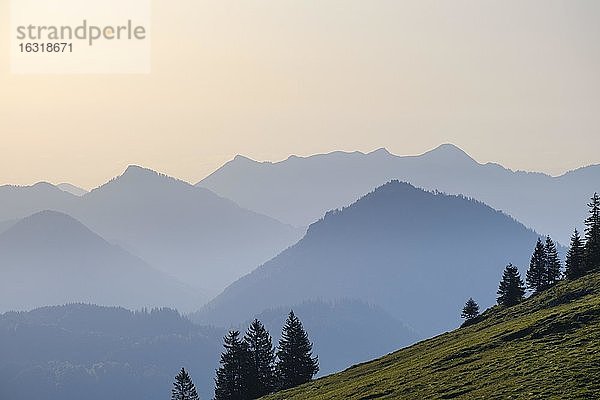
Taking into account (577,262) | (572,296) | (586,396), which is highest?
(577,262)

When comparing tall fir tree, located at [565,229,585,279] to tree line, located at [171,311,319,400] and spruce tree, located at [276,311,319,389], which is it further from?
spruce tree, located at [276,311,319,389]

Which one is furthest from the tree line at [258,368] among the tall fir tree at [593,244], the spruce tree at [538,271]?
the tall fir tree at [593,244]

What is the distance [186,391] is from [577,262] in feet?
219

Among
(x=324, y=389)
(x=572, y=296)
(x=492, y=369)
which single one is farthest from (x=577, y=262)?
(x=492, y=369)

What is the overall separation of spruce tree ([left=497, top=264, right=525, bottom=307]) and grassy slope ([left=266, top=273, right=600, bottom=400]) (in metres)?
25.5

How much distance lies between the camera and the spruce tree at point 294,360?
129 metres

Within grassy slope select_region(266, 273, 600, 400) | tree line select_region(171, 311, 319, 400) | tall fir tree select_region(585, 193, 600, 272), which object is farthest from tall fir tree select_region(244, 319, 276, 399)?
tall fir tree select_region(585, 193, 600, 272)

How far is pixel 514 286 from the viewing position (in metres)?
126

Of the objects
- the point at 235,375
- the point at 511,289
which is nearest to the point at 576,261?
the point at 511,289

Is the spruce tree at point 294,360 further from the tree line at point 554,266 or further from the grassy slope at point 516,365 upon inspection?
the grassy slope at point 516,365

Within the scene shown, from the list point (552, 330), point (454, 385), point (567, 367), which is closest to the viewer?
point (567, 367)

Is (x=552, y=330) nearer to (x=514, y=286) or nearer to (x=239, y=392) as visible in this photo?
(x=514, y=286)

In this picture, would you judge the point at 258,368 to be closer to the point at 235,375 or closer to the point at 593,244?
the point at 235,375

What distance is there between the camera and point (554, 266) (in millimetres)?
131500
